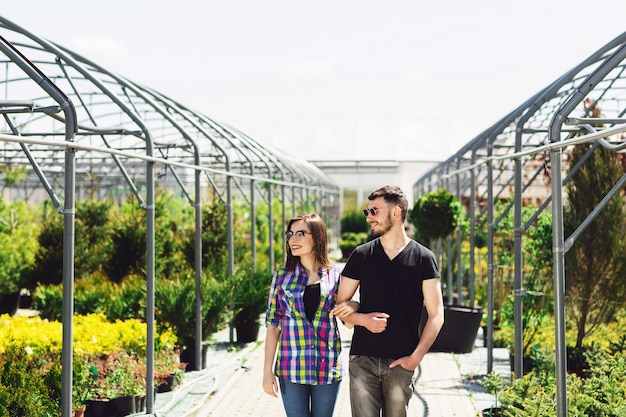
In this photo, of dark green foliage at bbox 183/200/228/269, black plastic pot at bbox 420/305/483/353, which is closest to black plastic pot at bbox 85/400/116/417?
black plastic pot at bbox 420/305/483/353

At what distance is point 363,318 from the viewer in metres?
3.85

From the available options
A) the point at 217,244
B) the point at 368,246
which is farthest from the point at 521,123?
the point at 217,244

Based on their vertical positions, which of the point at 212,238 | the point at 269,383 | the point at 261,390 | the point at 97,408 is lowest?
the point at 261,390

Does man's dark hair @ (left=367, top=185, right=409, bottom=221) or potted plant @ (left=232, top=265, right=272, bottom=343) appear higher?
man's dark hair @ (left=367, top=185, right=409, bottom=221)

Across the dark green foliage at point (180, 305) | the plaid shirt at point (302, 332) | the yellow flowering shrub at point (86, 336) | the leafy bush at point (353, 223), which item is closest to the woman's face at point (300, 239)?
the plaid shirt at point (302, 332)

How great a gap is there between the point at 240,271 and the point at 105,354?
3229 millimetres

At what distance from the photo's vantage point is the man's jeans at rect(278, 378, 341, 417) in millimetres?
3984

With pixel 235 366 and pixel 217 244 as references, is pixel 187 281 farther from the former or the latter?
pixel 217 244

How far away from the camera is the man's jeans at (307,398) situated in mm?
3984

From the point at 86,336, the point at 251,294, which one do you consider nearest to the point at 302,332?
the point at 86,336

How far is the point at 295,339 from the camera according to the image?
4.03 metres

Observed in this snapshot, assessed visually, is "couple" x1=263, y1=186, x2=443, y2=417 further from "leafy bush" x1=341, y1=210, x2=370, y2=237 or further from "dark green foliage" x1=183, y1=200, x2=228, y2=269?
"leafy bush" x1=341, y1=210, x2=370, y2=237

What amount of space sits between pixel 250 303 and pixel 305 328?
226 inches

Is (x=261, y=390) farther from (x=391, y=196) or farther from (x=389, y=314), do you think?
(x=391, y=196)
